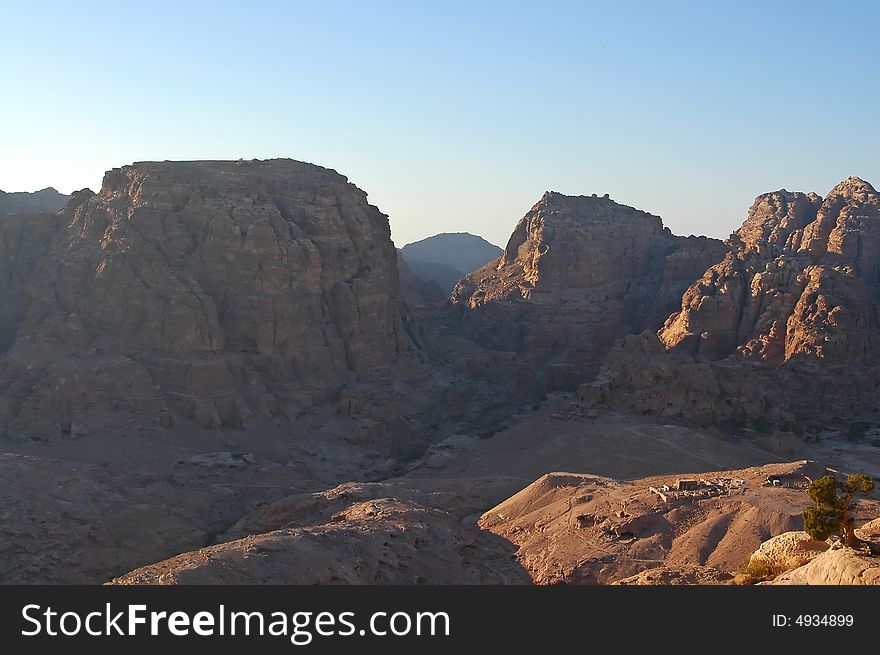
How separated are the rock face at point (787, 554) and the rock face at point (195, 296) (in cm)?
3429

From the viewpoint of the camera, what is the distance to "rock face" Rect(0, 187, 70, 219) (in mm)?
74375

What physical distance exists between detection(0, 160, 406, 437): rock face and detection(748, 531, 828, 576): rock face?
113ft

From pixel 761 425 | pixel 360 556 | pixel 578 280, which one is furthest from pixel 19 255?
pixel 761 425

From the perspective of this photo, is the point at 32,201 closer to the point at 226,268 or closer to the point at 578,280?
the point at 226,268

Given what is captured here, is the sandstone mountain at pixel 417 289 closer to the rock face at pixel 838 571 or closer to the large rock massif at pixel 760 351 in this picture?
the large rock massif at pixel 760 351

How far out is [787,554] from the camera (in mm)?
21797

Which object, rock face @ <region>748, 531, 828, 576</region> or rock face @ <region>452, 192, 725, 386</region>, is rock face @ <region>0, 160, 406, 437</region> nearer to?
rock face @ <region>452, 192, 725, 386</region>

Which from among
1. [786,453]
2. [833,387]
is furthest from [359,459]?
[833,387]

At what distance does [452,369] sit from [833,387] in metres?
26.5

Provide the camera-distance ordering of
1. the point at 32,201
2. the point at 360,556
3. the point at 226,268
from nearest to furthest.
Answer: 1. the point at 360,556
2. the point at 226,268
3. the point at 32,201

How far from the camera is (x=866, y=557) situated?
18266 mm

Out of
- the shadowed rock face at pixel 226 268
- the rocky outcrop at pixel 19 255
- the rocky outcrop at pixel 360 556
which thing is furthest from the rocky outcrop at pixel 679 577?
the rocky outcrop at pixel 19 255

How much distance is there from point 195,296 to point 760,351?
125 ft

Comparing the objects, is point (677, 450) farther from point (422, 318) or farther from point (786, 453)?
point (422, 318)
